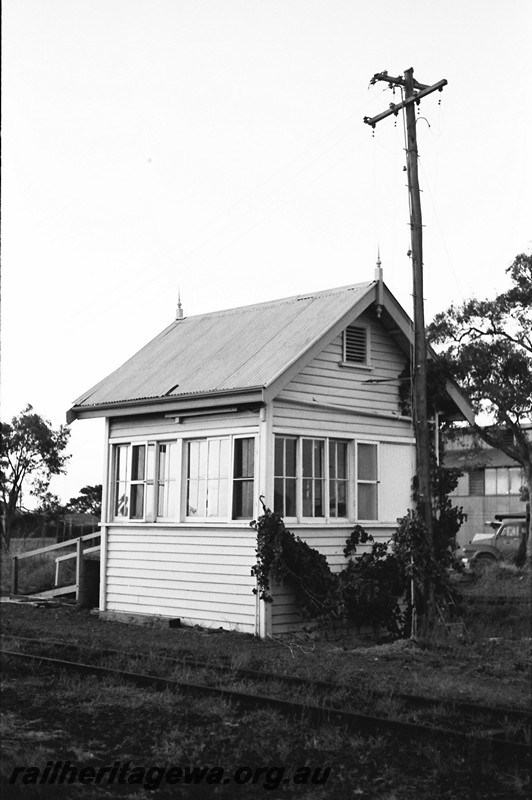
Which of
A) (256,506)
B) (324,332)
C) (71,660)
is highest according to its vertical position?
(324,332)

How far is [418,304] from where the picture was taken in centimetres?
1497

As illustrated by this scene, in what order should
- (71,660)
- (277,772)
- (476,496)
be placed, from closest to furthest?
(277,772), (71,660), (476,496)

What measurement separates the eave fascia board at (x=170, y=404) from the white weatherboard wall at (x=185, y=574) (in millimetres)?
2038

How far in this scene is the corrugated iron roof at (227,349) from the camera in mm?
15281

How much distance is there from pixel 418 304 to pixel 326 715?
26.5 ft

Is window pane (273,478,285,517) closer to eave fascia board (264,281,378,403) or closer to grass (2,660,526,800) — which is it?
eave fascia board (264,281,378,403)

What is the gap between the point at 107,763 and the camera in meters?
7.26

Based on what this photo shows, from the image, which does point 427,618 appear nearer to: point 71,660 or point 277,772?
point 71,660

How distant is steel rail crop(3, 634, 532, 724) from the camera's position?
28.1 ft

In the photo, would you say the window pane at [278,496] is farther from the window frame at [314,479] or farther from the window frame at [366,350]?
the window frame at [366,350]

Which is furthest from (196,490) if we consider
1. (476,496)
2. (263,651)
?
(476,496)

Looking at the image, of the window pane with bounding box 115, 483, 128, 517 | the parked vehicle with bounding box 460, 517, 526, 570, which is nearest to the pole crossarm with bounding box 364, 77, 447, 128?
the window pane with bounding box 115, 483, 128, 517

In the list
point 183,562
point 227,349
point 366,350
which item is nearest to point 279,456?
point 183,562

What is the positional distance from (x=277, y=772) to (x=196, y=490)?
9217 millimetres
